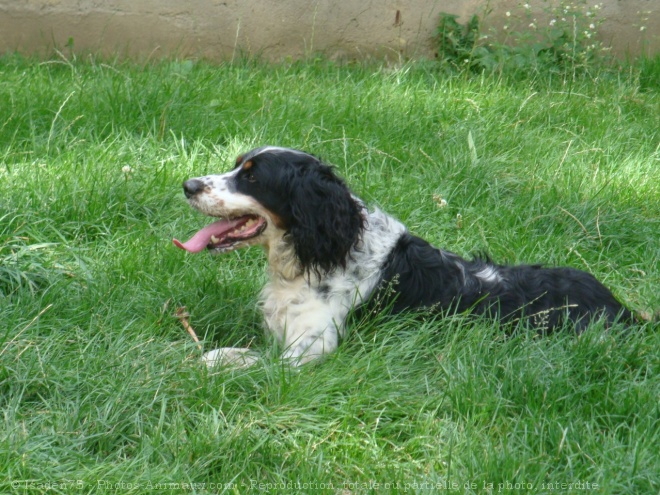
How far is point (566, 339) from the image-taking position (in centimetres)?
365

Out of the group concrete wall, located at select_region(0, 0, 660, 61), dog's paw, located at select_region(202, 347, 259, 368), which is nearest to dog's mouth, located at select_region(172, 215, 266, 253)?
dog's paw, located at select_region(202, 347, 259, 368)

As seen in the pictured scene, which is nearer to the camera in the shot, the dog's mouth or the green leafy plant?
the dog's mouth

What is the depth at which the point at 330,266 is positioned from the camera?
159 inches

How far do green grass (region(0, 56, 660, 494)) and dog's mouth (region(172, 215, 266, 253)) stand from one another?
0.23 m

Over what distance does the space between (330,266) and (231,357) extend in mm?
634

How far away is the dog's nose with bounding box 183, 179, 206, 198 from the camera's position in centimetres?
409

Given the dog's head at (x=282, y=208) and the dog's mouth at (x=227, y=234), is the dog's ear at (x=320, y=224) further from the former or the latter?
the dog's mouth at (x=227, y=234)

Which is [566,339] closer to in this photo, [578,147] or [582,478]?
[582,478]

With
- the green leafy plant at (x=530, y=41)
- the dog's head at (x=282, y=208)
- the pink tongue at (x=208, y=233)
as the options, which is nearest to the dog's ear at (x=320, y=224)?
the dog's head at (x=282, y=208)

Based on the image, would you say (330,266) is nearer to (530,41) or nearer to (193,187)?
(193,187)

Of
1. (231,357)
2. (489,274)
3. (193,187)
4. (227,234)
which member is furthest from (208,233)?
(489,274)

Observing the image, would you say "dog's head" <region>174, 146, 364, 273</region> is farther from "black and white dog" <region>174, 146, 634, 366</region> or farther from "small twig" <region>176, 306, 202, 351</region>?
"small twig" <region>176, 306, 202, 351</region>

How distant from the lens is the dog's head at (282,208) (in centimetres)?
401

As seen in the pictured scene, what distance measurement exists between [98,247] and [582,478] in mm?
Result: 2645
